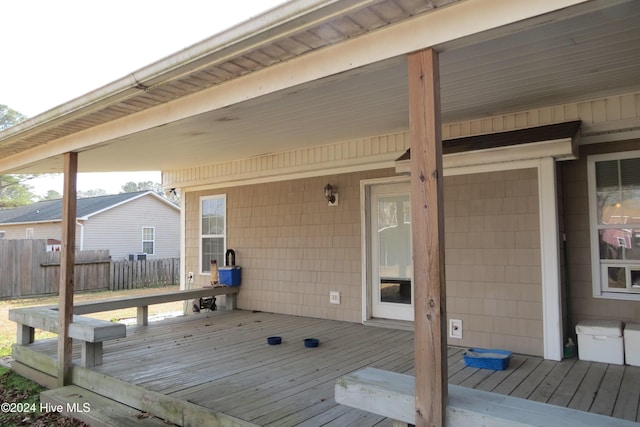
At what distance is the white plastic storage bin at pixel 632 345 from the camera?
384cm

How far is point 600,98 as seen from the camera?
4.01m

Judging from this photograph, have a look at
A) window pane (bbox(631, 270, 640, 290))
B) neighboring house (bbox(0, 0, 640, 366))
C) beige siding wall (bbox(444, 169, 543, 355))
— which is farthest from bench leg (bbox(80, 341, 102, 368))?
window pane (bbox(631, 270, 640, 290))

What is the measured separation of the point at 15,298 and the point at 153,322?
8991 mm

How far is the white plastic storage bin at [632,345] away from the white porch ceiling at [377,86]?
2158 mm

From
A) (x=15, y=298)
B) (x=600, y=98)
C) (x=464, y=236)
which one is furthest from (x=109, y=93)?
(x=15, y=298)

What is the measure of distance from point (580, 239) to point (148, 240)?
18.9 m

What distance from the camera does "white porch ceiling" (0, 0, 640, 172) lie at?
2.34 m

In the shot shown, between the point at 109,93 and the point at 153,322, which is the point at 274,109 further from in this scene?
the point at 153,322

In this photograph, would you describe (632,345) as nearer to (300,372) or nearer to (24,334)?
(300,372)

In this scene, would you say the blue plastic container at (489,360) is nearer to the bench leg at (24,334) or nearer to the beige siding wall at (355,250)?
the beige siding wall at (355,250)

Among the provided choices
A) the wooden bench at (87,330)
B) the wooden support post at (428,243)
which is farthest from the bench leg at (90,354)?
the wooden support post at (428,243)

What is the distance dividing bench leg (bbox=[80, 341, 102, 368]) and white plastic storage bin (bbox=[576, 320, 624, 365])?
4.74 m

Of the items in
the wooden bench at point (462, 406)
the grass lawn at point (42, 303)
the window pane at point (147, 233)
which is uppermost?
the window pane at point (147, 233)

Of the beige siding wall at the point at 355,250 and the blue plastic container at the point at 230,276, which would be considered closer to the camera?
the beige siding wall at the point at 355,250
